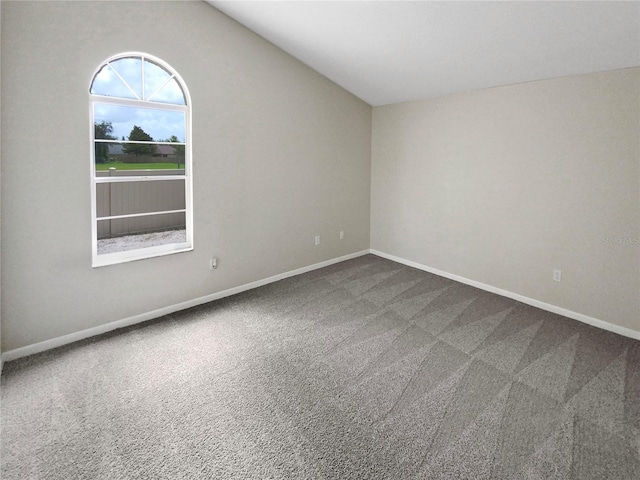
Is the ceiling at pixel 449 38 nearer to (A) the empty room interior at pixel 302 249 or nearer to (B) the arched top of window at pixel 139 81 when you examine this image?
(A) the empty room interior at pixel 302 249

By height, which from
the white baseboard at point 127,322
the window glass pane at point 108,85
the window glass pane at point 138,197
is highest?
the window glass pane at point 108,85

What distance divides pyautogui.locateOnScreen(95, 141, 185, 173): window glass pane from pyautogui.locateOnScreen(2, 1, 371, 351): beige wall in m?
0.17

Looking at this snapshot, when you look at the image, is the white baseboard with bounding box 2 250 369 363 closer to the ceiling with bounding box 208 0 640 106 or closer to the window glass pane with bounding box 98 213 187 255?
the window glass pane with bounding box 98 213 187 255

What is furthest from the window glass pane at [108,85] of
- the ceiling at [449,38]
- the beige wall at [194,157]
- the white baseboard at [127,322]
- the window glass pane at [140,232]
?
the white baseboard at [127,322]

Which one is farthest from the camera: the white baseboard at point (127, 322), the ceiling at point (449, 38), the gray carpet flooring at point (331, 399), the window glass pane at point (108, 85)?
the window glass pane at point (108, 85)

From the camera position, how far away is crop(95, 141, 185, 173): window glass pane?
2965 mm

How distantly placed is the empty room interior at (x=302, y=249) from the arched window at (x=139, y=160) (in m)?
0.02

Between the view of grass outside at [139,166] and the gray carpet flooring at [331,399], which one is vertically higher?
the view of grass outside at [139,166]

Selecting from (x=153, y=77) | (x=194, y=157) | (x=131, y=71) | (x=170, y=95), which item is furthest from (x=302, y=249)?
(x=131, y=71)

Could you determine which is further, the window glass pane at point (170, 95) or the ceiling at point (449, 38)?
the window glass pane at point (170, 95)

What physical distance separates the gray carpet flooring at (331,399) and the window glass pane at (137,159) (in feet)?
4.63

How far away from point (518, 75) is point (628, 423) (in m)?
2.99

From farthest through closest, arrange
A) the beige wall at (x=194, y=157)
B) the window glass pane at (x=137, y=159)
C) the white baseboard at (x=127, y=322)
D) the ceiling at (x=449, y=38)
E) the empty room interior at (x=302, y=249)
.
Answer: the window glass pane at (x=137, y=159)
the white baseboard at (x=127, y=322)
the beige wall at (x=194, y=157)
the ceiling at (x=449, y=38)
the empty room interior at (x=302, y=249)

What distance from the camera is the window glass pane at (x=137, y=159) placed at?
9.73 feet
